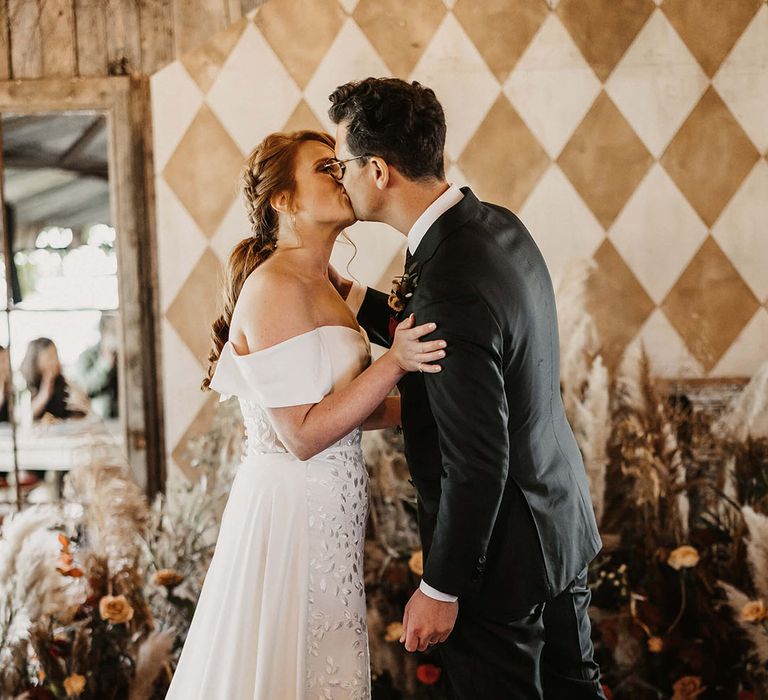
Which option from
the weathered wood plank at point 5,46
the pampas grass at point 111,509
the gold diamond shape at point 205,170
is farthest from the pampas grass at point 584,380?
the weathered wood plank at point 5,46

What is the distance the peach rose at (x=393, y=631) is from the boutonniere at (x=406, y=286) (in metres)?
1.16

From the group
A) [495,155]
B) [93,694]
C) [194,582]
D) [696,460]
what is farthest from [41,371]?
[696,460]

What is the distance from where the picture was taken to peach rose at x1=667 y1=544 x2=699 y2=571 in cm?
227

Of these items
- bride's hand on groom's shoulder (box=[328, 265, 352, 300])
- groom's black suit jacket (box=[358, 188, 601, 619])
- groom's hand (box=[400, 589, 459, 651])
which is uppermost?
bride's hand on groom's shoulder (box=[328, 265, 352, 300])

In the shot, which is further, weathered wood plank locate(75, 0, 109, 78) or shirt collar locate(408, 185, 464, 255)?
weathered wood plank locate(75, 0, 109, 78)

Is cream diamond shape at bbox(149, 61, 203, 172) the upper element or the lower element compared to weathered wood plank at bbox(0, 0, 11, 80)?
lower

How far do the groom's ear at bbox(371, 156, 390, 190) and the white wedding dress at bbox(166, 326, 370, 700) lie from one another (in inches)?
12.7

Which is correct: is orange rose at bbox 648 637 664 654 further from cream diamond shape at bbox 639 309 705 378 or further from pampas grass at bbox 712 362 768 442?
cream diamond shape at bbox 639 309 705 378

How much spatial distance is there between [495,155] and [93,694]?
1927 millimetres

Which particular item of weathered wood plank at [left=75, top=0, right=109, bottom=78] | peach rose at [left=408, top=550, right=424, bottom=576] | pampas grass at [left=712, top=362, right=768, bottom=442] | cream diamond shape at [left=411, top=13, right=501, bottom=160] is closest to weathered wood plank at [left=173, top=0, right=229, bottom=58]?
weathered wood plank at [left=75, top=0, right=109, bottom=78]

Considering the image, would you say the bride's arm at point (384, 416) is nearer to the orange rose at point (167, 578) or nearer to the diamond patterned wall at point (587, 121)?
the diamond patterned wall at point (587, 121)

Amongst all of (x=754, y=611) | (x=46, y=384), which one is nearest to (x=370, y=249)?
(x=46, y=384)

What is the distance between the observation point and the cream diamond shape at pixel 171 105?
2422mm

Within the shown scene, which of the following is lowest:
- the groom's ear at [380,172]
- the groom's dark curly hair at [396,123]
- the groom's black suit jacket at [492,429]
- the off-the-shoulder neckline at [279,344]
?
the groom's black suit jacket at [492,429]
